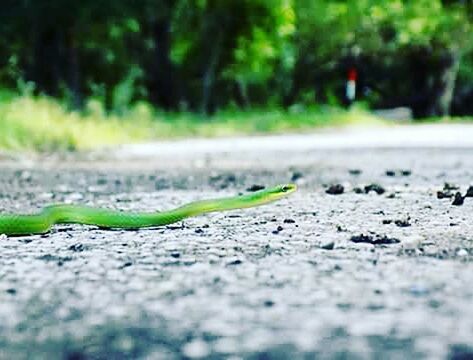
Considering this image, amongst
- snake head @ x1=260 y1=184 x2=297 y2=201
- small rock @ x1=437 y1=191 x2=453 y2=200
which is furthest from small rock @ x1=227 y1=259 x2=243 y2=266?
small rock @ x1=437 y1=191 x2=453 y2=200

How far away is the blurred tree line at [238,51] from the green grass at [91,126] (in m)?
1.90

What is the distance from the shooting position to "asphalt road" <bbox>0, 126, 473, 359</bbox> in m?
1.88

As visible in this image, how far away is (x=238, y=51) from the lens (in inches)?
1008

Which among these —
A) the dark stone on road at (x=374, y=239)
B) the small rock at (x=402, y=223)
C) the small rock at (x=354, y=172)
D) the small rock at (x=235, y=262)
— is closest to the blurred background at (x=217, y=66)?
the small rock at (x=354, y=172)

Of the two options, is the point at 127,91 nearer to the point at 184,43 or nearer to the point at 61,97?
the point at 61,97

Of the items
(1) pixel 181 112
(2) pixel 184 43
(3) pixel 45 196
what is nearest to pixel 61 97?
(1) pixel 181 112

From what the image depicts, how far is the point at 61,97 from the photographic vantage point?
72.0 feet

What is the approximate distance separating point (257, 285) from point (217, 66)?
24153 millimetres

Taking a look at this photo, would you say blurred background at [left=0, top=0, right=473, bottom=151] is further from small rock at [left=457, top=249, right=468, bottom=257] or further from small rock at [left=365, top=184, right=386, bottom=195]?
small rock at [left=457, top=249, right=468, bottom=257]

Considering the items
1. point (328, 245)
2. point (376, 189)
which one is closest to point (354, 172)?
point (376, 189)

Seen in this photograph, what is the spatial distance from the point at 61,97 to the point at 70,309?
20.1m

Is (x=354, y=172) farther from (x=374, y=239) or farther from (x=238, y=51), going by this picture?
(x=238, y=51)

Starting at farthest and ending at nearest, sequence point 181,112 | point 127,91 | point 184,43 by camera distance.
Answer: point 184,43 < point 181,112 < point 127,91

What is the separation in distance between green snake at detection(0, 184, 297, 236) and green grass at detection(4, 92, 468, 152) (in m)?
7.56
